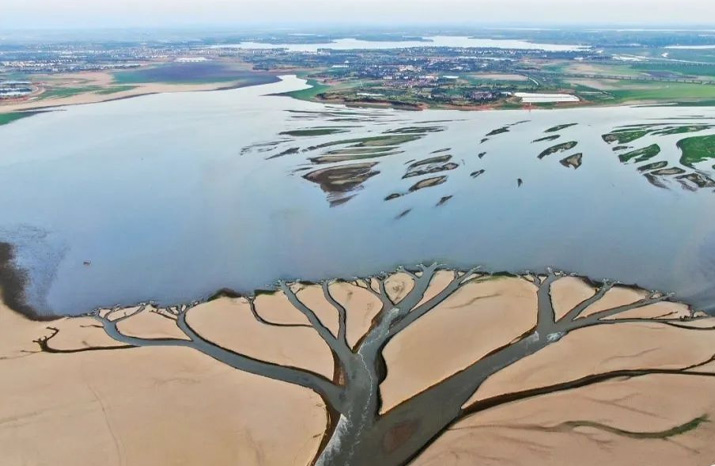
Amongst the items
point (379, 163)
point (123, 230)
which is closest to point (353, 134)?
point (379, 163)

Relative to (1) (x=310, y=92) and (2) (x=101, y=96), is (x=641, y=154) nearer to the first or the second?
(1) (x=310, y=92)

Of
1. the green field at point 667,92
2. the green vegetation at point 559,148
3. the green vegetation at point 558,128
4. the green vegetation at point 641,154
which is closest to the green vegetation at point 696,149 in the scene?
the green vegetation at point 641,154

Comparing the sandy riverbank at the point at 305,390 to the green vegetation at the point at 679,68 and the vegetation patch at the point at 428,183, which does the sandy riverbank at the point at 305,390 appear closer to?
the vegetation patch at the point at 428,183

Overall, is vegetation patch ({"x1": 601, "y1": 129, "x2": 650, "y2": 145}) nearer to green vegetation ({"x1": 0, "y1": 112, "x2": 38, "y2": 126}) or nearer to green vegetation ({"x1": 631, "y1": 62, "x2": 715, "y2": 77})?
green vegetation ({"x1": 631, "y1": 62, "x2": 715, "y2": 77})

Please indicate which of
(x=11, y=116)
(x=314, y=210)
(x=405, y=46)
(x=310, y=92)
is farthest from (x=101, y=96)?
(x=405, y=46)

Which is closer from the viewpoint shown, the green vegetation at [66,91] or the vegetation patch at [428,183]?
the vegetation patch at [428,183]
